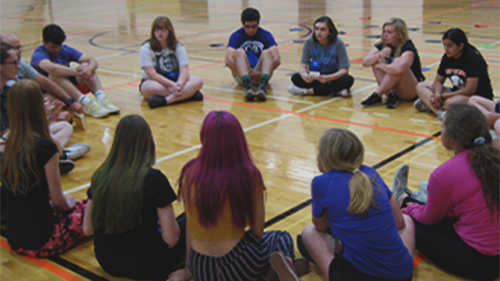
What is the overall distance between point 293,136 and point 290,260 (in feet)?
8.21

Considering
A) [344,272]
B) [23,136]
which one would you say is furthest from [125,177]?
[344,272]

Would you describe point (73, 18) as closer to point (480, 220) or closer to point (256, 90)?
point (256, 90)

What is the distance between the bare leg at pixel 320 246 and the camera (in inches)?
103

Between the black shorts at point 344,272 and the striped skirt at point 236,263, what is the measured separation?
0.32m

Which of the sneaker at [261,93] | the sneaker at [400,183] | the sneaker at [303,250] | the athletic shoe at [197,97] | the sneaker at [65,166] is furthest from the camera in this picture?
the athletic shoe at [197,97]

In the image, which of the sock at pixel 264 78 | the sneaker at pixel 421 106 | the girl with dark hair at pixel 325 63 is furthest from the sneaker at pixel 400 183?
the sock at pixel 264 78

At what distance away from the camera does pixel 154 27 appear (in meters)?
6.00

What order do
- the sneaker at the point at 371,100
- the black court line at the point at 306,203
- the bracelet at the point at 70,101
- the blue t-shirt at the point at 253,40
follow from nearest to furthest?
the black court line at the point at 306,203 < the bracelet at the point at 70,101 < the sneaker at the point at 371,100 < the blue t-shirt at the point at 253,40

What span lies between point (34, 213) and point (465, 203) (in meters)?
2.30

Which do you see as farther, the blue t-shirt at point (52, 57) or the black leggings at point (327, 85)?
the black leggings at point (327, 85)

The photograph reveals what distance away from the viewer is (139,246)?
272cm

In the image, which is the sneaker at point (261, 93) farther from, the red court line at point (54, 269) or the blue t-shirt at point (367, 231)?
the blue t-shirt at point (367, 231)

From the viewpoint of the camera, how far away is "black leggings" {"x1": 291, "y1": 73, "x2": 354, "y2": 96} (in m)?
6.25

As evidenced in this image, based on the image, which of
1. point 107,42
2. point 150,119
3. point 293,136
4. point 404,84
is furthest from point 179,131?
point 107,42
